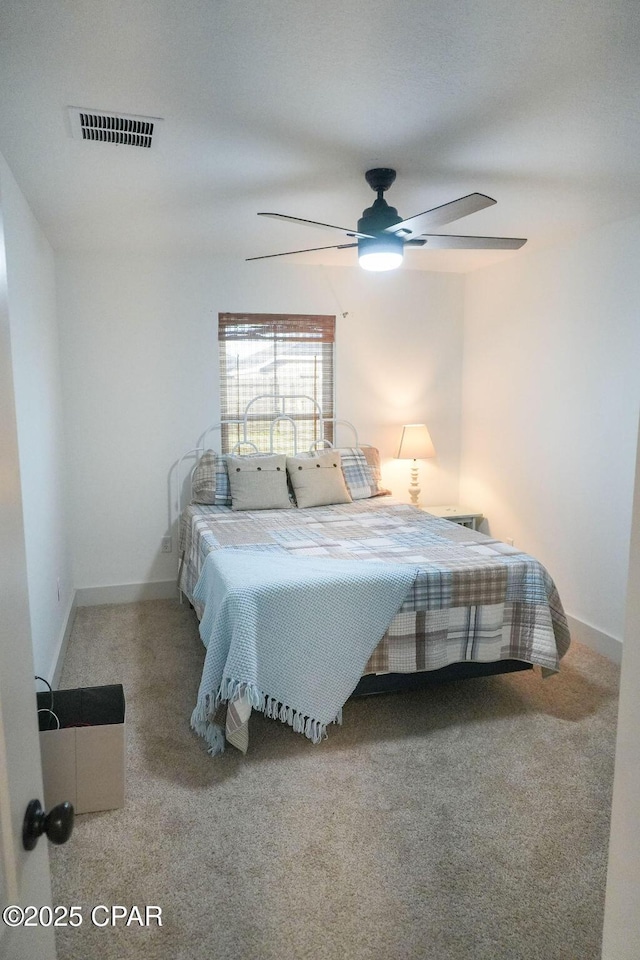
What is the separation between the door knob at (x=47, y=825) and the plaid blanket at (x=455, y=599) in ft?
6.52

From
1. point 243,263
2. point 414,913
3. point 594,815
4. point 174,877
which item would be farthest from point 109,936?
point 243,263

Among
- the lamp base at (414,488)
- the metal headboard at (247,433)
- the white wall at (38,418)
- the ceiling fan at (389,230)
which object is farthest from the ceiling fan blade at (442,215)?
the lamp base at (414,488)

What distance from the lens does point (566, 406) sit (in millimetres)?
3898

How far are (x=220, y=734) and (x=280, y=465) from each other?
6.92ft

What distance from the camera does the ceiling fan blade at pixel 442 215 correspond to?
2.27 m

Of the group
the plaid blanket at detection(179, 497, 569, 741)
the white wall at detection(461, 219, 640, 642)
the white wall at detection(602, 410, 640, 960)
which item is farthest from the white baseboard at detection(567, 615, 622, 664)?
the white wall at detection(602, 410, 640, 960)

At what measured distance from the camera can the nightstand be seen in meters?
4.71

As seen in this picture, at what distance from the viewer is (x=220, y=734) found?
259 cm

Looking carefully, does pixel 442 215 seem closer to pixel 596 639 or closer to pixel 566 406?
pixel 566 406

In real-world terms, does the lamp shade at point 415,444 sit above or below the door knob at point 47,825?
above

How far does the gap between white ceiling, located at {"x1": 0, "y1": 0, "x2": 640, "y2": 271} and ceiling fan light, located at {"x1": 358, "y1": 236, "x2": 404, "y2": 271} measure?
0.28 metres

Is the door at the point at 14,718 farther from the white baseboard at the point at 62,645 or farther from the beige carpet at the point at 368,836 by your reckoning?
the white baseboard at the point at 62,645

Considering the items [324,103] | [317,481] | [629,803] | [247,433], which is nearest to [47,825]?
[629,803]

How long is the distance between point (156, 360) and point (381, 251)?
216 cm
